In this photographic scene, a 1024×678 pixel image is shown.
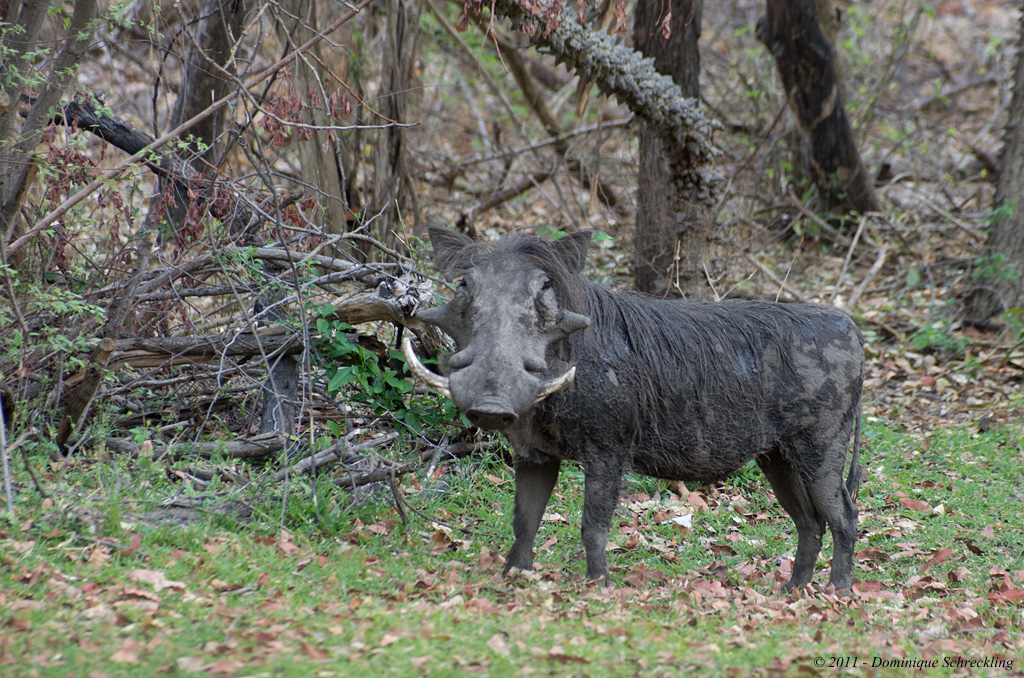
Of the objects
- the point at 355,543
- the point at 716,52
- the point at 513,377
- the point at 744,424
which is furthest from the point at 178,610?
the point at 716,52

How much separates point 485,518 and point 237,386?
1724 mm

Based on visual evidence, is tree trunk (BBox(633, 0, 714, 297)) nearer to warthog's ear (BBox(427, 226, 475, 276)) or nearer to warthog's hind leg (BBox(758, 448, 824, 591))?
warthog's hind leg (BBox(758, 448, 824, 591))

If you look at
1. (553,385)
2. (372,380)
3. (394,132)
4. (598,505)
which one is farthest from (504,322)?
(394,132)

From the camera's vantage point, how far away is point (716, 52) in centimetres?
1300

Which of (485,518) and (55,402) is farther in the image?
(485,518)

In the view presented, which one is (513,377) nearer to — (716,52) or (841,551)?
(841,551)

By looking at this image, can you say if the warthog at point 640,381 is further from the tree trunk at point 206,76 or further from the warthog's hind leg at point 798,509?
the tree trunk at point 206,76

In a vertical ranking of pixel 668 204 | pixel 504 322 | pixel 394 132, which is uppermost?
pixel 394 132

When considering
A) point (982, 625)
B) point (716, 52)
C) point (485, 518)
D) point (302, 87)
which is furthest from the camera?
point (716, 52)

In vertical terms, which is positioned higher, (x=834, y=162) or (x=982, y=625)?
(x=834, y=162)

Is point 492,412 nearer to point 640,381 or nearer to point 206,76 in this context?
point 640,381

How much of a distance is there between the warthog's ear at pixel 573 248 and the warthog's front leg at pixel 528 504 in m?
0.98

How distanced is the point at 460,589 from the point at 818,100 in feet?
27.2

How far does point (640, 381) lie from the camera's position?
4.32 m
